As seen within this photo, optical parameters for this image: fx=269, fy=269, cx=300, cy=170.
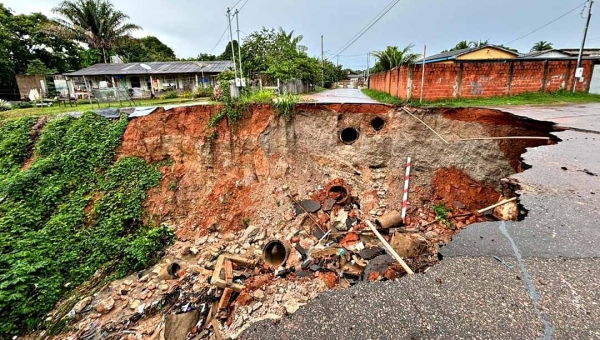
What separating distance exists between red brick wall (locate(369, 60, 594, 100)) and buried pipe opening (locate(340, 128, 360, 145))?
508cm

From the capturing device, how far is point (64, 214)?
7258 millimetres

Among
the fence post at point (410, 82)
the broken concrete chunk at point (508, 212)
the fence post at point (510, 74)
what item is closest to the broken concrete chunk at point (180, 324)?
the broken concrete chunk at point (508, 212)

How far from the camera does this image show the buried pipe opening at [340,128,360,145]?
8141mm

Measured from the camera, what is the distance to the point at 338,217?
6.98 m

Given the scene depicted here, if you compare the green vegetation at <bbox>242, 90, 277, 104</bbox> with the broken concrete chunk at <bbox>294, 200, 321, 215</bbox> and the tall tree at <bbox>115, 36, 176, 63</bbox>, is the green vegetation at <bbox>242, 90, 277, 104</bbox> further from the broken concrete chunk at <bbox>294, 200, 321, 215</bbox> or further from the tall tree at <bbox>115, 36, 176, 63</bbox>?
the tall tree at <bbox>115, 36, 176, 63</bbox>

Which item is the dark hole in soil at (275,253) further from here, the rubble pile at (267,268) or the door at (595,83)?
the door at (595,83)

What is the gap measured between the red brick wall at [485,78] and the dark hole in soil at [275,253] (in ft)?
29.2

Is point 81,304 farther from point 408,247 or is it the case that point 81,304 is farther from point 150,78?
point 150,78

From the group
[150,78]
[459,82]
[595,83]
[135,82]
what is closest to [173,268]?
[459,82]

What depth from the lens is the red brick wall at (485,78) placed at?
11391mm

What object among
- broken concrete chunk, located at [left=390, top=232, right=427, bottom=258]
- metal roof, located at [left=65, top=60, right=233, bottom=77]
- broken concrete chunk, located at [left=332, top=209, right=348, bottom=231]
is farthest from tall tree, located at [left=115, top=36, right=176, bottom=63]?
broken concrete chunk, located at [left=390, top=232, right=427, bottom=258]

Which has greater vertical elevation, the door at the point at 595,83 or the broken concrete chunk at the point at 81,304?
the door at the point at 595,83

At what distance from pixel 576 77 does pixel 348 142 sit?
1348cm

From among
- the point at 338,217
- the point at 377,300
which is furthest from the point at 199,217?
the point at 377,300
